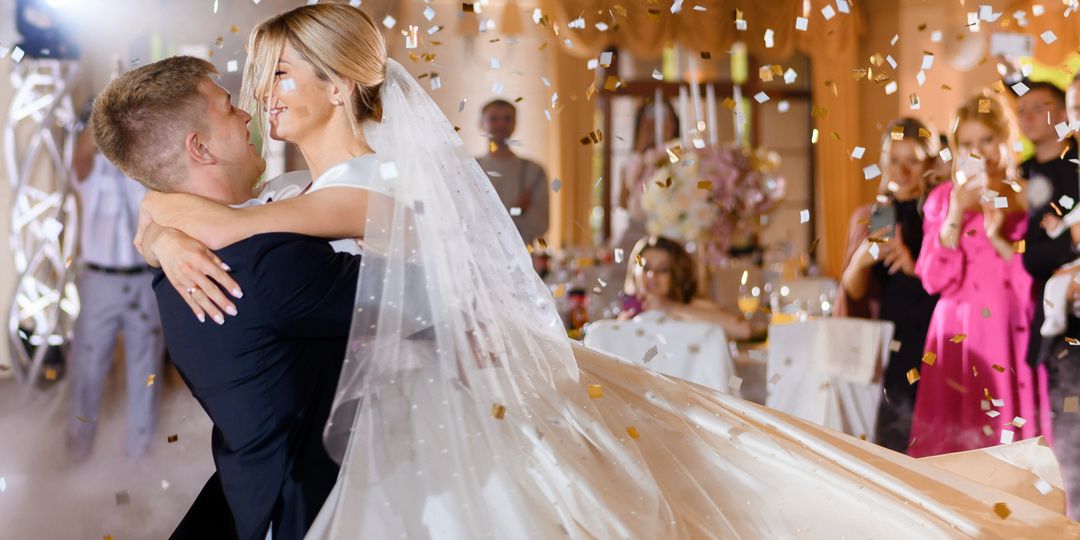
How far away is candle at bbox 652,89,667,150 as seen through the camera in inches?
344

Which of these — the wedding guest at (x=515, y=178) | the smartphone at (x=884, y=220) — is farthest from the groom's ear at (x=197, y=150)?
the wedding guest at (x=515, y=178)

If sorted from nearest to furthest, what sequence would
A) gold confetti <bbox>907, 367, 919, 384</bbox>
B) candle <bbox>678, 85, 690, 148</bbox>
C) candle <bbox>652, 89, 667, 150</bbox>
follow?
gold confetti <bbox>907, 367, 919, 384</bbox>
candle <bbox>652, 89, 667, 150</bbox>
candle <bbox>678, 85, 690, 148</bbox>

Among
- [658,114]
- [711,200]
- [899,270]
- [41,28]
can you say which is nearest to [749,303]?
[899,270]

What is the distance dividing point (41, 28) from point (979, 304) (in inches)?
199

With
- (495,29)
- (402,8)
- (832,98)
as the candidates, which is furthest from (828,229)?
(402,8)

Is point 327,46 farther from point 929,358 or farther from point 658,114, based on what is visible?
point 658,114

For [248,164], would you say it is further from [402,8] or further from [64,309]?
[402,8]

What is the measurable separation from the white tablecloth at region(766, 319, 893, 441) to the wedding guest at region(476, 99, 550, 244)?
151cm

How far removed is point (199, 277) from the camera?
59.9 inches

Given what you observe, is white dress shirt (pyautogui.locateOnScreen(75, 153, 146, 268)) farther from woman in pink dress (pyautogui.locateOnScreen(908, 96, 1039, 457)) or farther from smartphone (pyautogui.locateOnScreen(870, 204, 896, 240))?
woman in pink dress (pyautogui.locateOnScreen(908, 96, 1039, 457))

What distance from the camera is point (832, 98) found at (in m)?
9.19

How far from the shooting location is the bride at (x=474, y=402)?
151 cm

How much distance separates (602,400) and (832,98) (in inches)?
312

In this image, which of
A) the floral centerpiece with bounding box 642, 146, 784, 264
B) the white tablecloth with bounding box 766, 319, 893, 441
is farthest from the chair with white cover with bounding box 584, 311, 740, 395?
the floral centerpiece with bounding box 642, 146, 784, 264
